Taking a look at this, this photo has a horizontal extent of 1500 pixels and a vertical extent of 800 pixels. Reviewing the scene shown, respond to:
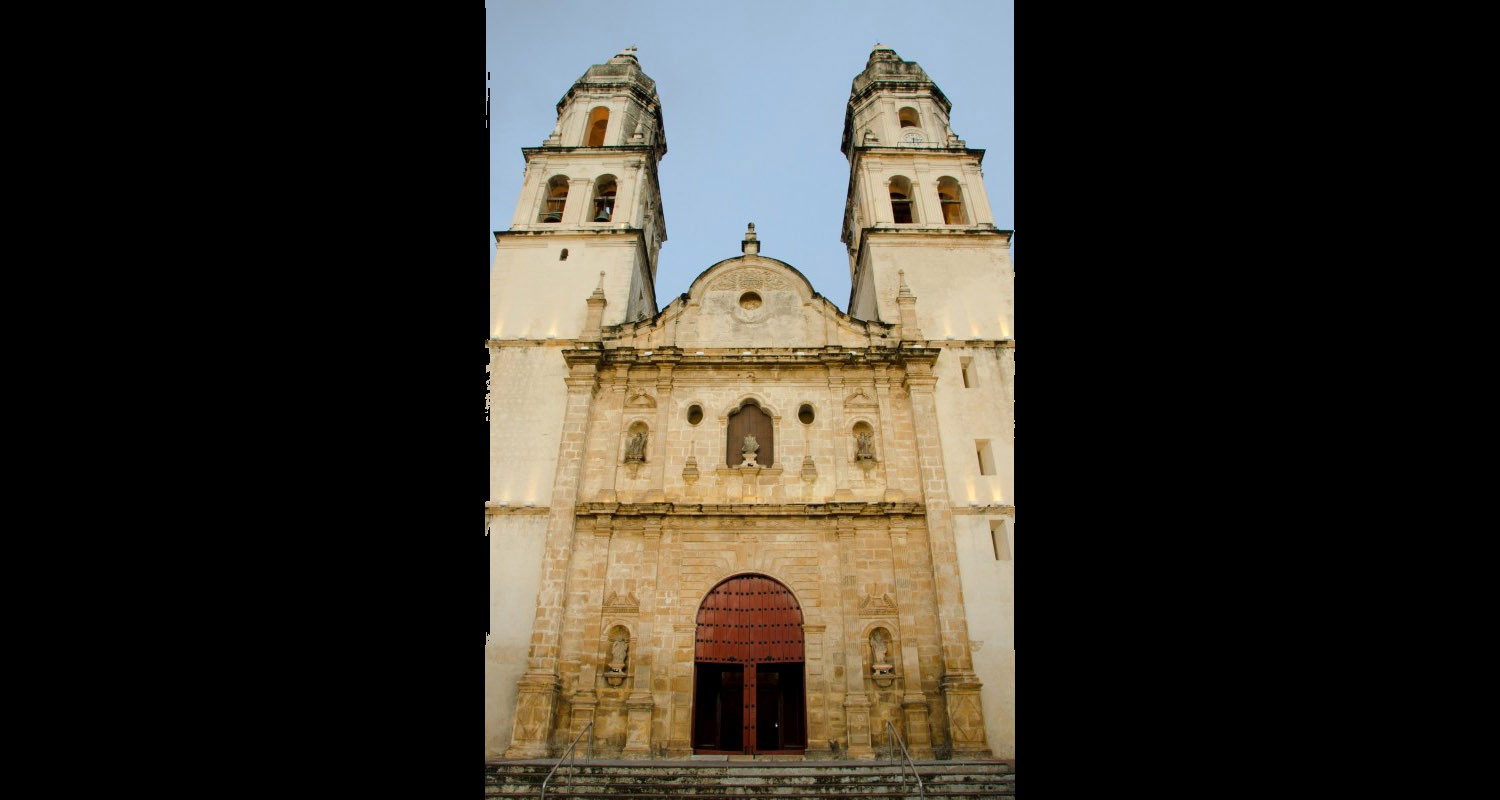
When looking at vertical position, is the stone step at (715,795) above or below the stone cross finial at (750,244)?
below

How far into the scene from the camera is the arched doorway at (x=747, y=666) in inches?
555

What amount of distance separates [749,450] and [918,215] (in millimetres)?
9757

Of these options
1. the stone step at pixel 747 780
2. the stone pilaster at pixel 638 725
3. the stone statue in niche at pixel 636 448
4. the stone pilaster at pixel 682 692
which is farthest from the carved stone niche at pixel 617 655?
the stone statue in niche at pixel 636 448

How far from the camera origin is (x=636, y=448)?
54.1 ft

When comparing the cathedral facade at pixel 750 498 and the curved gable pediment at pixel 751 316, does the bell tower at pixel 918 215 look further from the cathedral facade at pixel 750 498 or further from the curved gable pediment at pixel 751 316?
the curved gable pediment at pixel 751 316

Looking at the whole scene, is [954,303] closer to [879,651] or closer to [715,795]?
[879,651]

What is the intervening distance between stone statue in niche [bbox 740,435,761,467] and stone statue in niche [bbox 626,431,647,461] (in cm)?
233

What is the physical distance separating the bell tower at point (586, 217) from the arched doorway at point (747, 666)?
7.81 meters

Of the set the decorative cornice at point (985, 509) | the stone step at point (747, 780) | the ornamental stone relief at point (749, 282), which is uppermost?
the ornamental stone relief at point (749, 282)

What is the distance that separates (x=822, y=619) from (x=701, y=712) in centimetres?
303

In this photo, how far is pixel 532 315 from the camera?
18.6 meters

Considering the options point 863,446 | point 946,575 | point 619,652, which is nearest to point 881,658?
point 946,575

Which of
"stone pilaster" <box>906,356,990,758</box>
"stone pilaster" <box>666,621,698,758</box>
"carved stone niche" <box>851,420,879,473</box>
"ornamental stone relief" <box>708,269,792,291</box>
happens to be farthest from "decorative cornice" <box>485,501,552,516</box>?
"stone pilaster" <box>906,356,990,758</box>

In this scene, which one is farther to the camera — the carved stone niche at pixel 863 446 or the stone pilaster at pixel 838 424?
the carved stone niche at pixel 863 446
